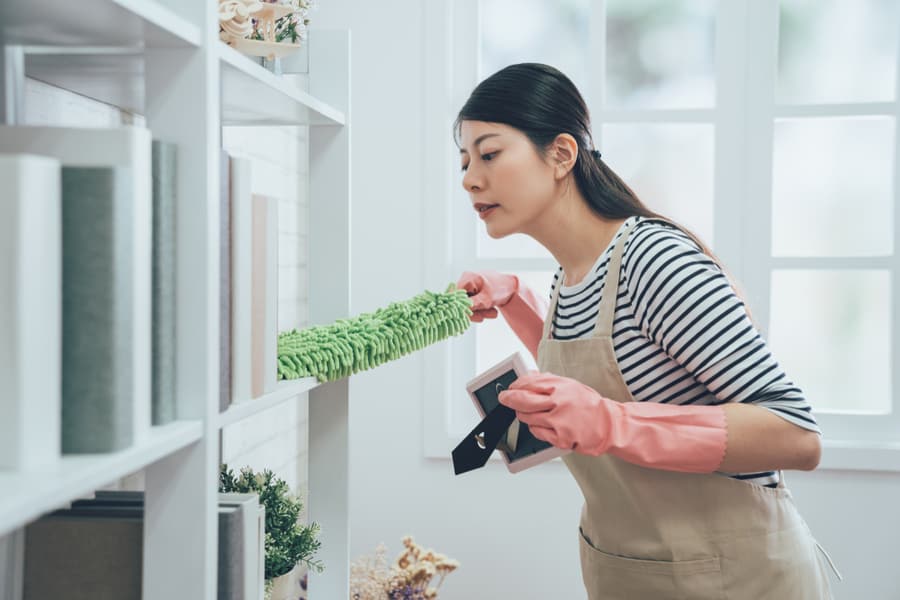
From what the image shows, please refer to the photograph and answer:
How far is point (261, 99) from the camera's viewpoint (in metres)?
1.17

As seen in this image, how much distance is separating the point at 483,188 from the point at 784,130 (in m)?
1.38

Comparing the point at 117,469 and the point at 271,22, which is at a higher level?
the point at 271,22

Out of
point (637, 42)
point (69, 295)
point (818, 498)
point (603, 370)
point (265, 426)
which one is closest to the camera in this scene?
point (69, 295)

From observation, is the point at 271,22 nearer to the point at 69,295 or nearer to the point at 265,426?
the point at 69,295

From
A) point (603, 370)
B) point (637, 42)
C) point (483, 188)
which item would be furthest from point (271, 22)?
point (637, 42)

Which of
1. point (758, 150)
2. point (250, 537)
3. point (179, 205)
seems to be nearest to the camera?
point (179, 205)

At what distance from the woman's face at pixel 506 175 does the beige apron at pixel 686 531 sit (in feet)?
0.61

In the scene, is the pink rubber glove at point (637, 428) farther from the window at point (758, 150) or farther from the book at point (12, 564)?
the window at point (758, 150)

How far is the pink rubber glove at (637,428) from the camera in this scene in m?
1.23

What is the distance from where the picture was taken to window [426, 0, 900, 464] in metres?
2.46

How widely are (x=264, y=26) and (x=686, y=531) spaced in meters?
1.00

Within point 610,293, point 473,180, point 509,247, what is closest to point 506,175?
point 473,180

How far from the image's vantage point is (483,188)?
154cm

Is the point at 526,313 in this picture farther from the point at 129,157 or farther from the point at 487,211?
the point at 129,157
